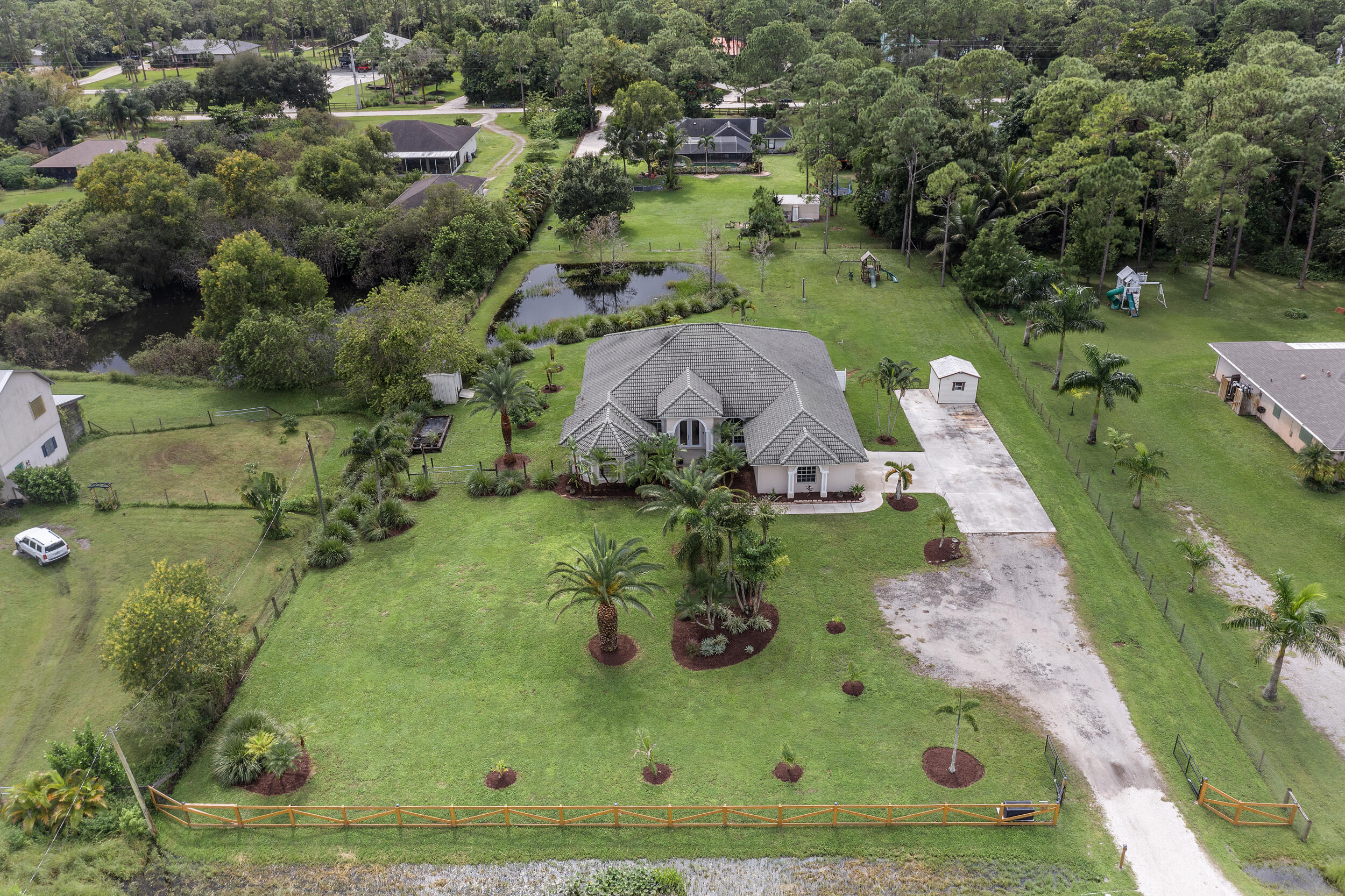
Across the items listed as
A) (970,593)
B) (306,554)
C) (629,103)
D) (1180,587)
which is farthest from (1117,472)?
(629,103)

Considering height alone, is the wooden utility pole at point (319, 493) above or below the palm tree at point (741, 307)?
below

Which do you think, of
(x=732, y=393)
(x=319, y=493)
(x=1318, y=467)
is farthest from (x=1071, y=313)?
(x=319, y=493)

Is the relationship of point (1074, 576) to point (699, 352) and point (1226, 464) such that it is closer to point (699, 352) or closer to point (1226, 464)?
point (1226, 464)

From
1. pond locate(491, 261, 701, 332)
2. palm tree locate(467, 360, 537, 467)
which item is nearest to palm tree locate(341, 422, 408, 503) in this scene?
palm tree locate(467, 360, 537, 467)

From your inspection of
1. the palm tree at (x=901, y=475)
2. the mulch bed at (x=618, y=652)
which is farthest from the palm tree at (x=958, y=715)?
the palm tree at (x=901, y=475)

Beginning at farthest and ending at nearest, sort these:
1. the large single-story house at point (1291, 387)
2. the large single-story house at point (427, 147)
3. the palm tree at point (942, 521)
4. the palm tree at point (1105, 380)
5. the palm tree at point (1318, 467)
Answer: the large single-story house at point (427, 147) → the palm tree at point (1105, 380) → the large single-story house at point (1291, 387) → the palm tree at point (1318, 467) → the palm tree at point (942, 521)

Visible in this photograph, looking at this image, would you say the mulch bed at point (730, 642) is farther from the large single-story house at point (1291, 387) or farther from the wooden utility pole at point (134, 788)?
the large single-story house at point (1291, 387)

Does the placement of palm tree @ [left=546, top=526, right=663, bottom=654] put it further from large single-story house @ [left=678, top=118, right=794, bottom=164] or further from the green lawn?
the green lawn
